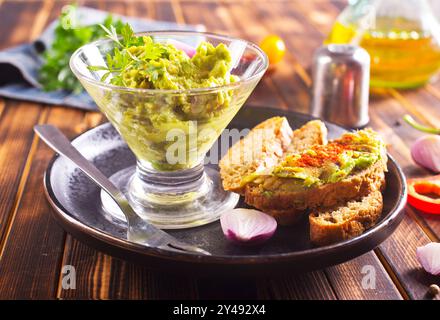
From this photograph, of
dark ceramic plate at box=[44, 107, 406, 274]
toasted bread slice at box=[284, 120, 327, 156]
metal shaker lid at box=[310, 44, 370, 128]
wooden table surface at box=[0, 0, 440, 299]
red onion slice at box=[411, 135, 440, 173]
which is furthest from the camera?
metal shaker lid at box=[310, 44, 370, 128]

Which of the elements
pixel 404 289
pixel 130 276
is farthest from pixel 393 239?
pixel 130 276

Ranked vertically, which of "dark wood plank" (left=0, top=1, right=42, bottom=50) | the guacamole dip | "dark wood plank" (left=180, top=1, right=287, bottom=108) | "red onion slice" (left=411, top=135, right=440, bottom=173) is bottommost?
"dark wood plank" (left=0, top=1, right=42, bottom=50)

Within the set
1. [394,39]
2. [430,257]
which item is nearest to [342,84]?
[394,39]

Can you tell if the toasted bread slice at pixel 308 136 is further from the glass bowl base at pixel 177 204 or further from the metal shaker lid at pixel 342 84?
the metal shaker lid at pixel 342 84

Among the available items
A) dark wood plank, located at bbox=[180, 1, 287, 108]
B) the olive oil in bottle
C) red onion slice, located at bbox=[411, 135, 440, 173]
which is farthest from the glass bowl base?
the olive oil in bottle

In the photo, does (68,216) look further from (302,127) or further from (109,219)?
(302,127)

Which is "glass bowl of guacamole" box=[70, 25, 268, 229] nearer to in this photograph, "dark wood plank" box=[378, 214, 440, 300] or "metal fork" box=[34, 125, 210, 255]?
"metal fork" box=[34, 125, 210, 255]

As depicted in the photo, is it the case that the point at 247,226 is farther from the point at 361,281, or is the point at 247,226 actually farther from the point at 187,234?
the point at 361,281
